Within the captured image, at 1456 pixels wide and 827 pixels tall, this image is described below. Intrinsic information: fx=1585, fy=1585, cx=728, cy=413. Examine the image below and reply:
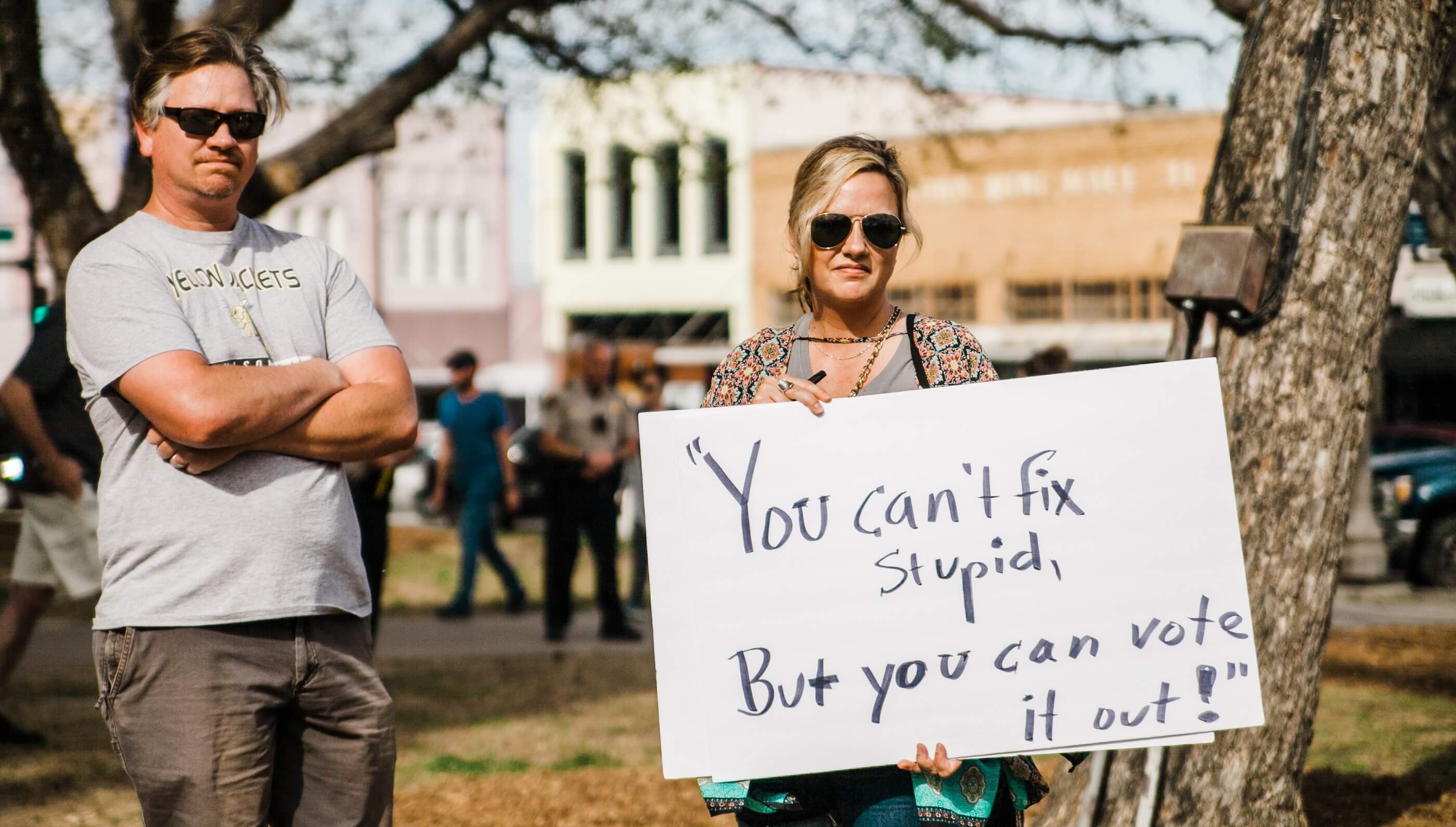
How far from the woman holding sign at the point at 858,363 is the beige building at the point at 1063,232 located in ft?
85.0

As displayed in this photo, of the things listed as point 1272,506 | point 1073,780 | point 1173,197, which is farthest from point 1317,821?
point 1173,197

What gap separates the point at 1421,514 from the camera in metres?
14.3

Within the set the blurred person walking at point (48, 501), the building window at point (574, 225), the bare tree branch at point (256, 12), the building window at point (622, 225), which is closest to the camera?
the blurred person walking at point (48, 501)

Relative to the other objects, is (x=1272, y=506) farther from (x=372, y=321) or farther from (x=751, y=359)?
(x=372, y=321)

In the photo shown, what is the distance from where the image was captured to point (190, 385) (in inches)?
109

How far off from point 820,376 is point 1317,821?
3.34 meters

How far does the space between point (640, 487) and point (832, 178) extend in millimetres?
9242

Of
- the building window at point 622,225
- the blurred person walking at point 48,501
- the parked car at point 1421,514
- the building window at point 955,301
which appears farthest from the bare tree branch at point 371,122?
the building window at point 622,225

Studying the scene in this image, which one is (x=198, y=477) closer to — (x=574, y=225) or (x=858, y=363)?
(x=858, y=363)

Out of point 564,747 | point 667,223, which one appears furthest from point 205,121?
point 667,223

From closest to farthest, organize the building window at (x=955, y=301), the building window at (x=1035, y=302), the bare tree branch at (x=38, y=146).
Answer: the bare tree branch at (x=38, y=146)
the building window at (x=1035, y=302)
the building window at (x=955, y=301)

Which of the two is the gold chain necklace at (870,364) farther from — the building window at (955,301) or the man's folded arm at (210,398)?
the building window at (955,301)

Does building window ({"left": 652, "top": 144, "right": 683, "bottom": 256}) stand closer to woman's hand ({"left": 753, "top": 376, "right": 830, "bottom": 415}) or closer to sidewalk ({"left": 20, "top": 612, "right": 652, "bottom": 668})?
sidewalk ({"left": 20, "top": 612, "right": 652, "bottom": 668})

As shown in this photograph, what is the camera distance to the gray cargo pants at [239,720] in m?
2.81
